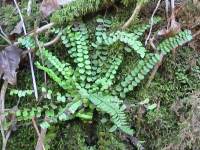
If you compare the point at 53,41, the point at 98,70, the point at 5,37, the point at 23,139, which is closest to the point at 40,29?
the point at 53,41

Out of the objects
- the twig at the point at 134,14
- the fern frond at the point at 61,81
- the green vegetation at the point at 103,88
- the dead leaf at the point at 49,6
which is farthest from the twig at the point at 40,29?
the twig at the point at 134,14

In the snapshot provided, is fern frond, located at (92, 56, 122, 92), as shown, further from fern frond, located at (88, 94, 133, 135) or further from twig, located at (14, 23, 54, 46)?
twig, located at (14, 23, 54, 46)

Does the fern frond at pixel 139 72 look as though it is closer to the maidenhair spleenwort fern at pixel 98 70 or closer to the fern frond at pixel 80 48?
the maidenhair spleenwort fern at pixel 98 70

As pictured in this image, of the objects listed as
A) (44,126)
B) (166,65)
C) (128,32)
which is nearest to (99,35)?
(128,32)

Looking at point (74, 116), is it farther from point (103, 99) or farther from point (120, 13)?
point (120, 13)

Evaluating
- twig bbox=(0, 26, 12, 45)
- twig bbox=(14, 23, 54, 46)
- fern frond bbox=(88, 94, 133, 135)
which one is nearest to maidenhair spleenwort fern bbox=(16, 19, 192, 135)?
fern frond bbox=(88, 94, 133, 135)

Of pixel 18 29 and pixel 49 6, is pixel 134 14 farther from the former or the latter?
pixel 18 29

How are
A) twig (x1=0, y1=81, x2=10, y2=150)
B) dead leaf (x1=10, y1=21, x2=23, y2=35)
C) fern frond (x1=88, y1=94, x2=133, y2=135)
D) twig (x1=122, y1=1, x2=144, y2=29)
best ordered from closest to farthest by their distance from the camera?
fern frond (x1=88, y1=94, x2=133, y2=135) → twig (x1=0, y1=81, x2=10, y2=150) → twig (x1=122, y1=1, x2=144, y2=29) → dead leaf (x1=10, y1=21, x2=23, y2=35)
